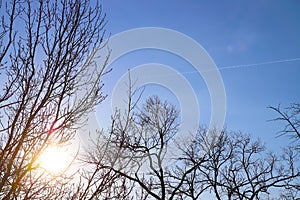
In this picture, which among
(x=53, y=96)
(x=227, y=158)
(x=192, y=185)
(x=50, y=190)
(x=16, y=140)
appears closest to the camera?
(x=16, y=140)

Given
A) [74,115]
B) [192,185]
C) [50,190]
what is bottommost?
[50,190]

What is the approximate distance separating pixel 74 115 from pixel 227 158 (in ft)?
57.0

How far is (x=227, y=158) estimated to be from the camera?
18984 millimetres

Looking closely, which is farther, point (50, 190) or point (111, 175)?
point (50, 190)

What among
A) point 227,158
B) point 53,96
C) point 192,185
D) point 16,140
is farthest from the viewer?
point 227,158

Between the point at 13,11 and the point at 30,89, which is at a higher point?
the point at 13,11

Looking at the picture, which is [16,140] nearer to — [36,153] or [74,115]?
[36,153]

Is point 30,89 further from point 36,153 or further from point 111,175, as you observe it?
point 111,175

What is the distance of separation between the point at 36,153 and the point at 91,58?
3.18ft

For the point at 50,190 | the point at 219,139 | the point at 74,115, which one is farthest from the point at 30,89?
the point at 219,139

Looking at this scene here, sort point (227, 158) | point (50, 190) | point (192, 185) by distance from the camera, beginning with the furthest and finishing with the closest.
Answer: point (227, 158) < point (192, 185) < point (50, 190)

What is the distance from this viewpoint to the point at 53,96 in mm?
2648

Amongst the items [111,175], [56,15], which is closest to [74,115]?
[111,175]

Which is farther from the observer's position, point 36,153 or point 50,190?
point 50,190
